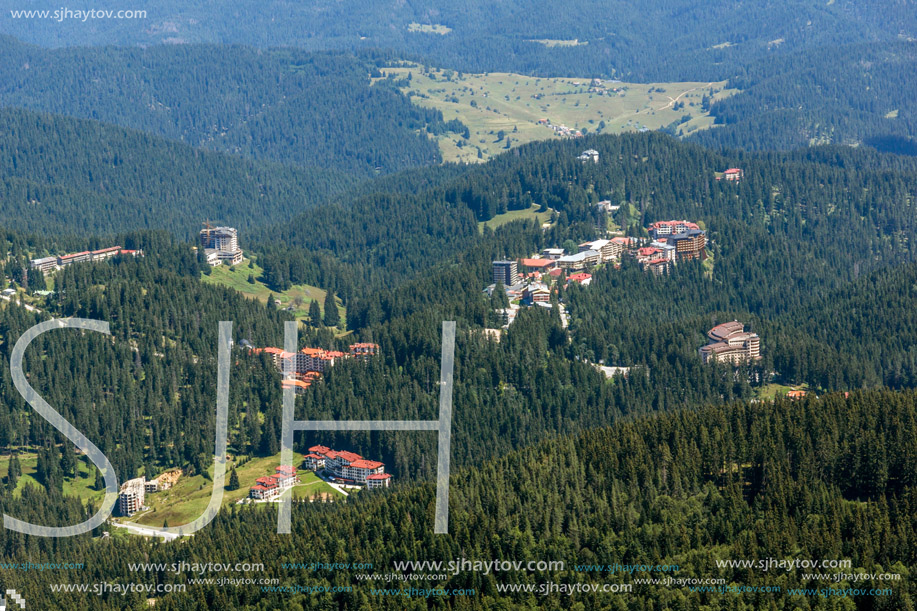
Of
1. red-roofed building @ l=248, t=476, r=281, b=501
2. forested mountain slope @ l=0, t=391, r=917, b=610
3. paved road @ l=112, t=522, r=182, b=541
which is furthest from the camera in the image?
red-roofed building @ l=248, t=476, r=281, b=501

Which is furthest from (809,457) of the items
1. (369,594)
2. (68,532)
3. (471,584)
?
(68,532)

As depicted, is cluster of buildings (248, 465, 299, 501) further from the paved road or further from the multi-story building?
the multi-story building

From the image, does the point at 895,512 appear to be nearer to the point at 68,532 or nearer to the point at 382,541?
the point at 382,541

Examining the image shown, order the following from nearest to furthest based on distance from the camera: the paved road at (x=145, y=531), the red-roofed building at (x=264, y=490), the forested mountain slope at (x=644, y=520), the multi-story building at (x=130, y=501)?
the forested mountain slope at (x=644, y=520), the paved road at (x=145, y=531), the red-roofed building at (x=264, y=490), the multi-story building at (x=130, y=501)

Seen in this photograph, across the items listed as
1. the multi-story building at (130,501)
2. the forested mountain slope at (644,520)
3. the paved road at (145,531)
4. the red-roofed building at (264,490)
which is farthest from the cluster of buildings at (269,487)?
the forested mountain slope at (644,520)

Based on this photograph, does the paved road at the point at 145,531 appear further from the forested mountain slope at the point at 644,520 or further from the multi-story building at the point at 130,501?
the forested mountain slope at the point at 644,520

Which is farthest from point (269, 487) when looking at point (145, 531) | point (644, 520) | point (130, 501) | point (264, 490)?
point (644, 520)

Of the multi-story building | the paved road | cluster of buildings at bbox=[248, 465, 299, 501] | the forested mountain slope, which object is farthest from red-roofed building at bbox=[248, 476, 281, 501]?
the forested mountain slope

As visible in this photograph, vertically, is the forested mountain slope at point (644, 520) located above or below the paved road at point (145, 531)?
above

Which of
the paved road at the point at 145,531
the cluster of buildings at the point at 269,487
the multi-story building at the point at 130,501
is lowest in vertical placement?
the paved road at the point at 145,531

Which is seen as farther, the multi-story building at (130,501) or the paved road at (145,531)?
the multi-story building at (130,501)

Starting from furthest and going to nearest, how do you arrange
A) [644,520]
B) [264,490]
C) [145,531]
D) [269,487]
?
[269,487] → [264,490] → [145,531] → [644,520]

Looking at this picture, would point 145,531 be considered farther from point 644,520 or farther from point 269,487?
point 644,520

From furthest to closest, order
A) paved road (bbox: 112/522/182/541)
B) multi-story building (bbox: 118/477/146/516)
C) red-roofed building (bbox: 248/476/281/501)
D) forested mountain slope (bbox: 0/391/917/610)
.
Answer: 1. multi-story building (bbox: 118/477/146/516)
2. red-roofed building (bbox: 248/476/281/501)
3. paved road (bbox: 112/522/182/541)
4. forested mountain slope (bbox: 0/391/917/610)
